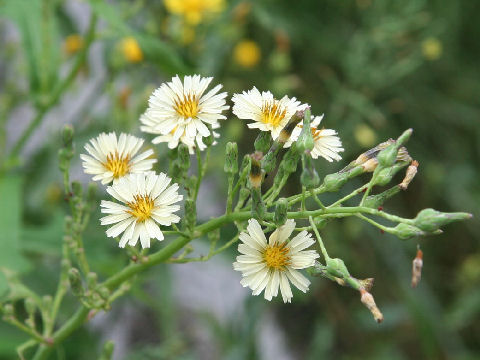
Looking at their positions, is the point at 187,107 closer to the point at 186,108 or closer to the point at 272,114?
the point at 186,108

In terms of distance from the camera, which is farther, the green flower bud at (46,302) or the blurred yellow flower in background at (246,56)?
the blurred yellow flower in background at (246,56)

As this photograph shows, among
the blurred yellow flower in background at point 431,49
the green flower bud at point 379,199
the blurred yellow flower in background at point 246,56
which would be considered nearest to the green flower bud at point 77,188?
the green flower bud at point 379,199

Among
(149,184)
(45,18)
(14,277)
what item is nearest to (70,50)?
(45,18)

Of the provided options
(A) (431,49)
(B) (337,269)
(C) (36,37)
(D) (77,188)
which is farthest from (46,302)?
(A) (431,49)

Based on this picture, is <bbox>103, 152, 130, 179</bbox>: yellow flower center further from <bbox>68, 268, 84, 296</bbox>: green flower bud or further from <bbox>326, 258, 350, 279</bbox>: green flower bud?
<bbox>326, 258, 350, 279</bbox>: green flower bud

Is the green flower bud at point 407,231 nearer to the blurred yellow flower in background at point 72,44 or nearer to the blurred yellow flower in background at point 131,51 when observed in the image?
the blurred yellow flower in background at point 131,51
